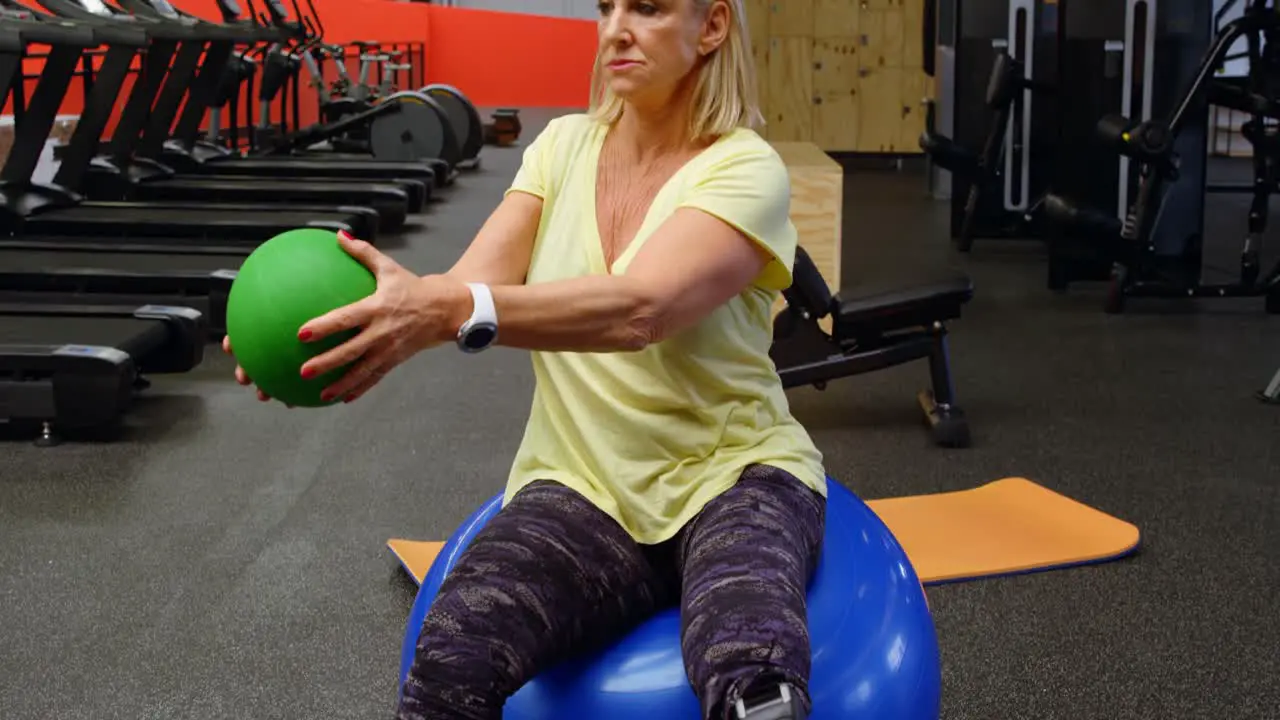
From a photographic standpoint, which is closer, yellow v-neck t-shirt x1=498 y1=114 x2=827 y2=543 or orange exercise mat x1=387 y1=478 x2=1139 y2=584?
yellow v-neck t-shirt x1=498 y1=114 x2=827 y2=543

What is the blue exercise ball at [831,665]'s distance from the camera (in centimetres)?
147

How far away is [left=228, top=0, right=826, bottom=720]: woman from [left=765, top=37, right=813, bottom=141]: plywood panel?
8.75 m

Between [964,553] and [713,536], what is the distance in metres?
1.38

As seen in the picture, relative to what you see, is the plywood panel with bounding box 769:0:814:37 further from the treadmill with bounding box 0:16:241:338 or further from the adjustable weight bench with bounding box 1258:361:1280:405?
the adjustable weight bench with bounding box 1258:361:1280:405

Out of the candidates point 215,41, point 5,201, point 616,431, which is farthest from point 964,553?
point 215,41

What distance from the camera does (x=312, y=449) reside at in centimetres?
357

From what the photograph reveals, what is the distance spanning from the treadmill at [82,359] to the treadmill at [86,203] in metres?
1.34

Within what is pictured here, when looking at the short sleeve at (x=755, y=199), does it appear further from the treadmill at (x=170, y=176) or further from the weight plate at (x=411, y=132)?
the weight plate at (x=411, y=132)

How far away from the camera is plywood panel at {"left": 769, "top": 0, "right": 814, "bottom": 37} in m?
10.2

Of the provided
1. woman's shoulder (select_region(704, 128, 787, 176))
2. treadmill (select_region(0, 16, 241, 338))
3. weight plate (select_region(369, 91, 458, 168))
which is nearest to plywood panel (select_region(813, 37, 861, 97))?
weight plate (select_region(369, 91, 458, 168))

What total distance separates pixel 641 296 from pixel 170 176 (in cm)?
565

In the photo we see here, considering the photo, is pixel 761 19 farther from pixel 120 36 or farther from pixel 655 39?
pixel 655 39

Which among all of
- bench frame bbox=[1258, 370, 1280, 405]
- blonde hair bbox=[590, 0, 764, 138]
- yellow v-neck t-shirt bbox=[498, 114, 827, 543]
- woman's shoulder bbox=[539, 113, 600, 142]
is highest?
blonde hair bbox=[590, 0, 764, 138]

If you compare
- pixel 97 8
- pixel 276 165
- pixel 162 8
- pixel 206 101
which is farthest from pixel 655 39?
pixel 276 165
